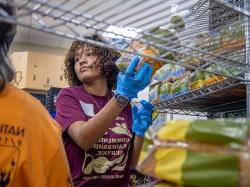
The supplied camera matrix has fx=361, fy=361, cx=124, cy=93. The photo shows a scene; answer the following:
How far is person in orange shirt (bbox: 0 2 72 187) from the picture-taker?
769mm

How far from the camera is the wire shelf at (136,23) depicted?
1.77 feet

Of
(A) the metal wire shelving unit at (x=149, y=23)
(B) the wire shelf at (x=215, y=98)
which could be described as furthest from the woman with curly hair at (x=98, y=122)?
(A) the metal wire shelving unit at (x=149, y=23)

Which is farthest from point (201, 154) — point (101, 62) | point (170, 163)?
point (101, 62)

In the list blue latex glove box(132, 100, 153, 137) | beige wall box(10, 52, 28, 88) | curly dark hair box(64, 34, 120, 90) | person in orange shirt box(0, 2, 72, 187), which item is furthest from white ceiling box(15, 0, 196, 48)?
beige wall box(10, 52, 28, 88)

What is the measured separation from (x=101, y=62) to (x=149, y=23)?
0.74 meters

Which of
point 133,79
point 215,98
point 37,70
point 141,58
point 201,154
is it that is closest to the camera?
point 201,154

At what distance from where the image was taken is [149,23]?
0.72 m

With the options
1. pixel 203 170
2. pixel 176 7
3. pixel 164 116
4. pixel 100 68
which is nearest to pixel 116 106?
pixel 100 68

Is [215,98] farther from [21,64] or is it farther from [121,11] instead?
[21,64]

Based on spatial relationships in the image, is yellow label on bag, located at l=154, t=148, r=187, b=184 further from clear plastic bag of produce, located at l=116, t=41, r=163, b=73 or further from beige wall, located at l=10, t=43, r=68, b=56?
beige wall, located at l=10, t=43, r=68, b=56

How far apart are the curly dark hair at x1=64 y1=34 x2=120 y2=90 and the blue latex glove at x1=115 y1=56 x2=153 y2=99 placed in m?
0.23

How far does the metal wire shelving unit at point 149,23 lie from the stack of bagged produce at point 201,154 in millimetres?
204

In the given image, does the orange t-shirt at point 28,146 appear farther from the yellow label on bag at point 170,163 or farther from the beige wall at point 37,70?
the beige wall at point 37,70

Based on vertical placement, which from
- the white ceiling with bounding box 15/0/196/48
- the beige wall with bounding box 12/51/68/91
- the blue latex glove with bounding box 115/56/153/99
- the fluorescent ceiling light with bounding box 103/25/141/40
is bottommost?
the blue latex glove with bounding box 115/56/153/99
